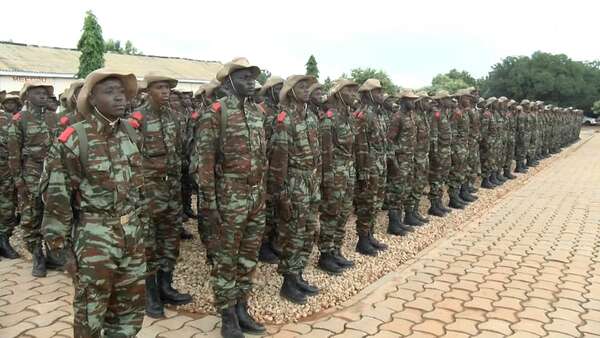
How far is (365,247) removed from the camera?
20.1 ft

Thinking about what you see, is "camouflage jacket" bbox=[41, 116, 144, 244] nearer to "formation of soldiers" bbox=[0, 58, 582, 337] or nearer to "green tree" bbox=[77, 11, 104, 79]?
"formation of soldiers" bbox=[0, 58, 582, 337]

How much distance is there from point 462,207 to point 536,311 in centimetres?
478

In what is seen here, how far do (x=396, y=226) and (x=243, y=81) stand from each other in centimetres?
403

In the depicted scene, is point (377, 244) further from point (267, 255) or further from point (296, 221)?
point (296, 221)

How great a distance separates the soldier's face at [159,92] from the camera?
451 centimetres

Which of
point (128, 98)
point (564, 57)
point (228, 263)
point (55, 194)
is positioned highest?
point (564, 57)

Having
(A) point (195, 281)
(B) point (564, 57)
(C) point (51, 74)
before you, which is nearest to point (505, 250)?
(A) point (195, 281)

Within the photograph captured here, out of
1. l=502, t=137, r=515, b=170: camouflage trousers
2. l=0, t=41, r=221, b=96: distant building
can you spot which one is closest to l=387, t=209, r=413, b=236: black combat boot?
l=502, t=137, r=515, b=170: camouflage trousers

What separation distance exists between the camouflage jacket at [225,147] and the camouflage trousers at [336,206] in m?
1.62

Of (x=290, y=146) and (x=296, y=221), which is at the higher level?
(x=290, y=146)

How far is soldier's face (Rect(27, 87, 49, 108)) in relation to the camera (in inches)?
225

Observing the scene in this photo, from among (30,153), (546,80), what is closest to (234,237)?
(30,153)

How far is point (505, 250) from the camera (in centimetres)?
645

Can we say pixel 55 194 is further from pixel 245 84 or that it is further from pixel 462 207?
pixel 462 207
